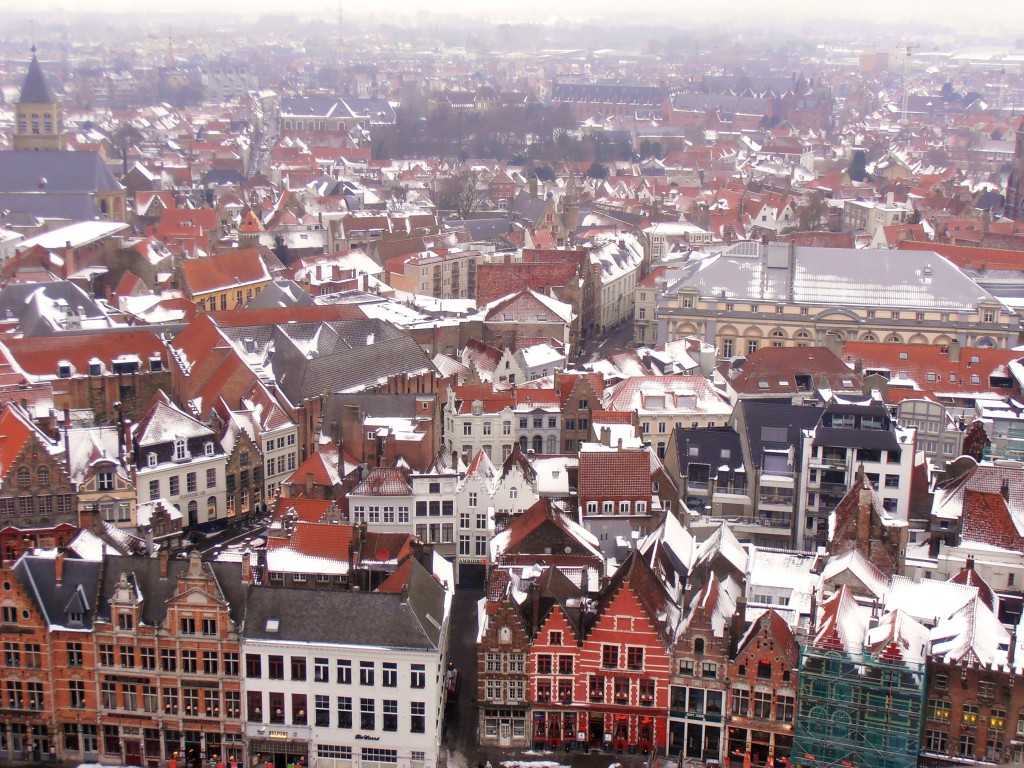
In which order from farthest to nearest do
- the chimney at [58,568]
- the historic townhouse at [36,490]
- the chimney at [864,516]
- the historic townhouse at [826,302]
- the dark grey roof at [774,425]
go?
1. the historic townhouse at [826,302]
2. the dark grey roof at [774,425]
3. the historic townhouse at [36,490]
4. the chimney at [864,516]
5. the chimney at [58,568]

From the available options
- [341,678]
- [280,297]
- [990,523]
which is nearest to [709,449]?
[990,523]

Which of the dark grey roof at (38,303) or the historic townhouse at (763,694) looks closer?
the historic townhouse at (763,694)

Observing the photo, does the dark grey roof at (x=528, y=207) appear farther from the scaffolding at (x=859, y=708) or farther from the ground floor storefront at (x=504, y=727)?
the scaffolding at (x=859, y=708)

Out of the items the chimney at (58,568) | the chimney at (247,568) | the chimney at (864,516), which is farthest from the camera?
the chimney at (864,516)

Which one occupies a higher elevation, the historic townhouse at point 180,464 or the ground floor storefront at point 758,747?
the historic townhouse at point 180,464

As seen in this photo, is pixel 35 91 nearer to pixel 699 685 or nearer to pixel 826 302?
pixel 826 302

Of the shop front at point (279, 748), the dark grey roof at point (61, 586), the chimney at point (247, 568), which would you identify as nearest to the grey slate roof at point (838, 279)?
the chimney at point (247, 568)

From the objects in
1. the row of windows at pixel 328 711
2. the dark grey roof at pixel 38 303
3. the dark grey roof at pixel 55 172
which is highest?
the dark grey roof at pixel 55 172

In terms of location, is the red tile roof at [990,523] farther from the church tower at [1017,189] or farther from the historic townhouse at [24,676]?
the church tower at [1017,189]

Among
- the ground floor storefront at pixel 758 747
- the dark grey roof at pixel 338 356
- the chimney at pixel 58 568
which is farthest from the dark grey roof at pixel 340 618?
the dark grey roof at pixel 338 356
